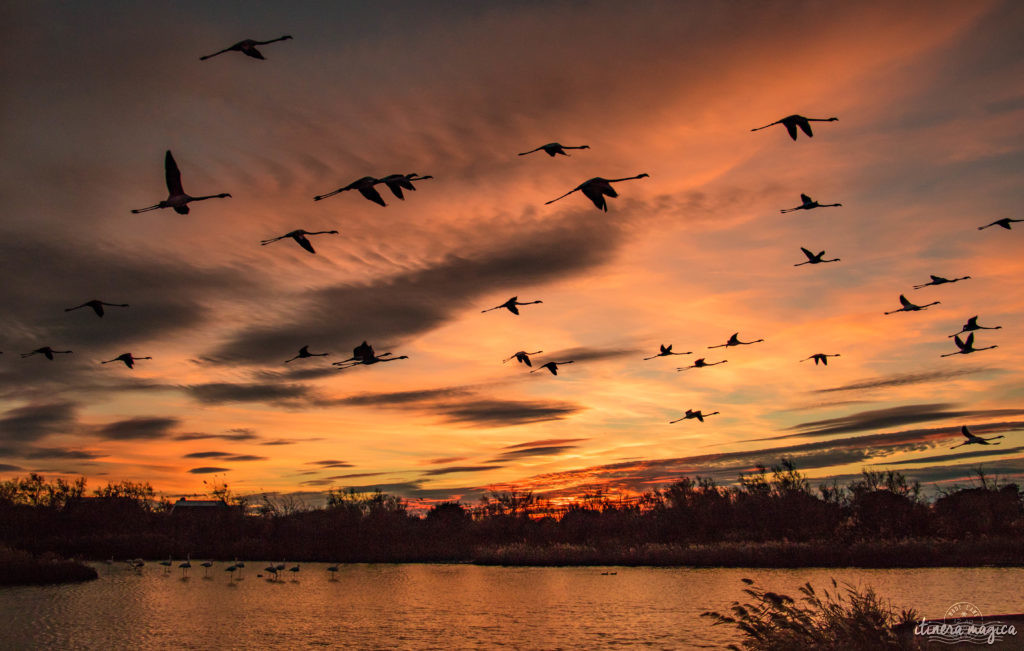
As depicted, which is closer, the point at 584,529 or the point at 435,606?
the point at 435,606

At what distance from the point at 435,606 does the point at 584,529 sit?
36.9 meters

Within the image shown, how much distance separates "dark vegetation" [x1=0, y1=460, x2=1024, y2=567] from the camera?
206ft

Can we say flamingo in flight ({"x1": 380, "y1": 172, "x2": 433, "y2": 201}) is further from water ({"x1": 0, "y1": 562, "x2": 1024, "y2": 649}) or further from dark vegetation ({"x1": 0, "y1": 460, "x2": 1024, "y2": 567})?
dark vegetation ({"x1": 0, "y1": 460, "x2": 1024, "y2": 567})

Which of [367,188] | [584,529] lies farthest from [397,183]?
[584,529]

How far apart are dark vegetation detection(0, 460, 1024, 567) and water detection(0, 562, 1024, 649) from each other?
118 inches

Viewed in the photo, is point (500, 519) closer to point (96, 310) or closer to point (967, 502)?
point (967, 502)

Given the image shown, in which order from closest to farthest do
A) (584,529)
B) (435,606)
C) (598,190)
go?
1. (598,190)
2. (435,606)
3. (584,529)

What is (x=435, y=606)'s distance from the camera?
50.2m

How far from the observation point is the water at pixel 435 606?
36594mm

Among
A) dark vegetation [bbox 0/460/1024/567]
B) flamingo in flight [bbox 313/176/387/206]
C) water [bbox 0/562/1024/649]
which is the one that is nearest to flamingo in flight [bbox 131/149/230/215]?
flamingo in flight [bbox 313/176/387/206]

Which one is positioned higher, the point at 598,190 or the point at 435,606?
the point at 598,190

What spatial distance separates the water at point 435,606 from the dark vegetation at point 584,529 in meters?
3.01

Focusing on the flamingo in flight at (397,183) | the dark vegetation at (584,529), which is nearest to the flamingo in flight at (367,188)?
the flamingo in flight at (397,183)

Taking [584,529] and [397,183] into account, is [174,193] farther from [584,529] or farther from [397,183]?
[584,529]
